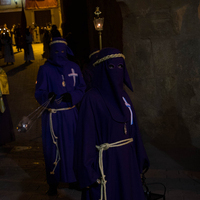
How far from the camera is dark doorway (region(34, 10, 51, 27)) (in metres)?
43.3

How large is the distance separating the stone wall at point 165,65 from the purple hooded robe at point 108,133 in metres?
3.81

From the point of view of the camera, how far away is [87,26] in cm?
1572

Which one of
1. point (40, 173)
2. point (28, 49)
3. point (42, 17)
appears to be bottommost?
point (40, 173)

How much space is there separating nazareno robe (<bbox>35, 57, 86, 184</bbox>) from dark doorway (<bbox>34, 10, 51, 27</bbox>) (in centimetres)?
3983

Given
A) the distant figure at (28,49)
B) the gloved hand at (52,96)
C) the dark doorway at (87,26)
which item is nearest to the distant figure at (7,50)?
the distant figure at (28,49)

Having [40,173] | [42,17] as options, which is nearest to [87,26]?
[40,173]

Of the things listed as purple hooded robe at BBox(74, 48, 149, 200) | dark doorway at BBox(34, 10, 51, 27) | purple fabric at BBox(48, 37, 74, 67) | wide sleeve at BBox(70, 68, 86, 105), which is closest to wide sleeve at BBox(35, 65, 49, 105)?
purple fabric at BBox(48, 37, 74, 67)

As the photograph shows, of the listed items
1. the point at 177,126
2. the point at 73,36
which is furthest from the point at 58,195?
the point at 73,36

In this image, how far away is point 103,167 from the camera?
286cm

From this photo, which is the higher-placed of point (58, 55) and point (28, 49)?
point (58, 55)

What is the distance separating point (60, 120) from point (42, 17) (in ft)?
133

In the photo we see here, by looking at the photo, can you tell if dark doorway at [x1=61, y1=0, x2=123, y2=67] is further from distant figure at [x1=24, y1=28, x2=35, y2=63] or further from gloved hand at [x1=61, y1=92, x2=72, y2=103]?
gloved hand at [x1=61, y1=92, x2=72, y2=103]

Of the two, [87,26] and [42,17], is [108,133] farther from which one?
[42,17]

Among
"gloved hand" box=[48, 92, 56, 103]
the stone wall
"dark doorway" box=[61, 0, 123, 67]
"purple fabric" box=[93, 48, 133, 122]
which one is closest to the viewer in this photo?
"purple fabric" box=[93, 48, 133, 122]
